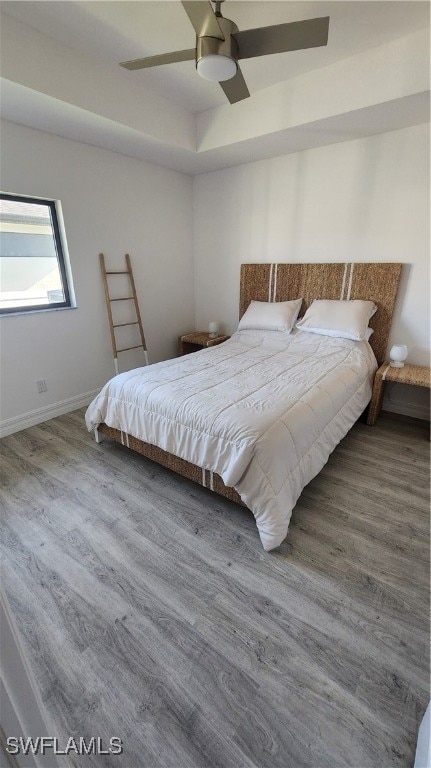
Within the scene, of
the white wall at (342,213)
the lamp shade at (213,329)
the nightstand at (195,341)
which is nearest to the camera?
the white wall at (342,213)

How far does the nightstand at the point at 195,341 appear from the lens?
12.4ft

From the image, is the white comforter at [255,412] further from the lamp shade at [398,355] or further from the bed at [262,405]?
the lamp shade at [398,355]

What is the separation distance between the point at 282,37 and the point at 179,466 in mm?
2154

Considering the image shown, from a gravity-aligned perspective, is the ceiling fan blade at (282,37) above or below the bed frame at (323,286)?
above

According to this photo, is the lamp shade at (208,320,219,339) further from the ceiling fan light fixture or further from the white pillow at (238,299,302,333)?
the ceiling fan light fixture

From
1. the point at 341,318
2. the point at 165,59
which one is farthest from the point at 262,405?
the point at 165,59

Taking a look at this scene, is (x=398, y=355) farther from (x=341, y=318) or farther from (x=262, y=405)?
(x=262, y=405)

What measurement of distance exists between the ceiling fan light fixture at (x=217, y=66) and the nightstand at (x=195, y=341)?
2.41 metres

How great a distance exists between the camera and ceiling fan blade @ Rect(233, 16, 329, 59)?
4.46 feet

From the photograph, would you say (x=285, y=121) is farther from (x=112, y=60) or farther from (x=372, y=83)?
(x=112, y=60)

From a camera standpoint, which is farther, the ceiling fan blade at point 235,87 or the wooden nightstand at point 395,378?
the wooden nightstand at point 395,378

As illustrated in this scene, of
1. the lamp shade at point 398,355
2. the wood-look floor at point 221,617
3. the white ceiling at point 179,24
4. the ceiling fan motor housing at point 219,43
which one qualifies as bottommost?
the wood-look floor at point 221,617

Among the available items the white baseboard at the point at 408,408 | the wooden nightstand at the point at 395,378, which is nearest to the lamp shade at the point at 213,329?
the wooden nightstand at the point at 395,378

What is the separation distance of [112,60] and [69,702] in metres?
3.51
